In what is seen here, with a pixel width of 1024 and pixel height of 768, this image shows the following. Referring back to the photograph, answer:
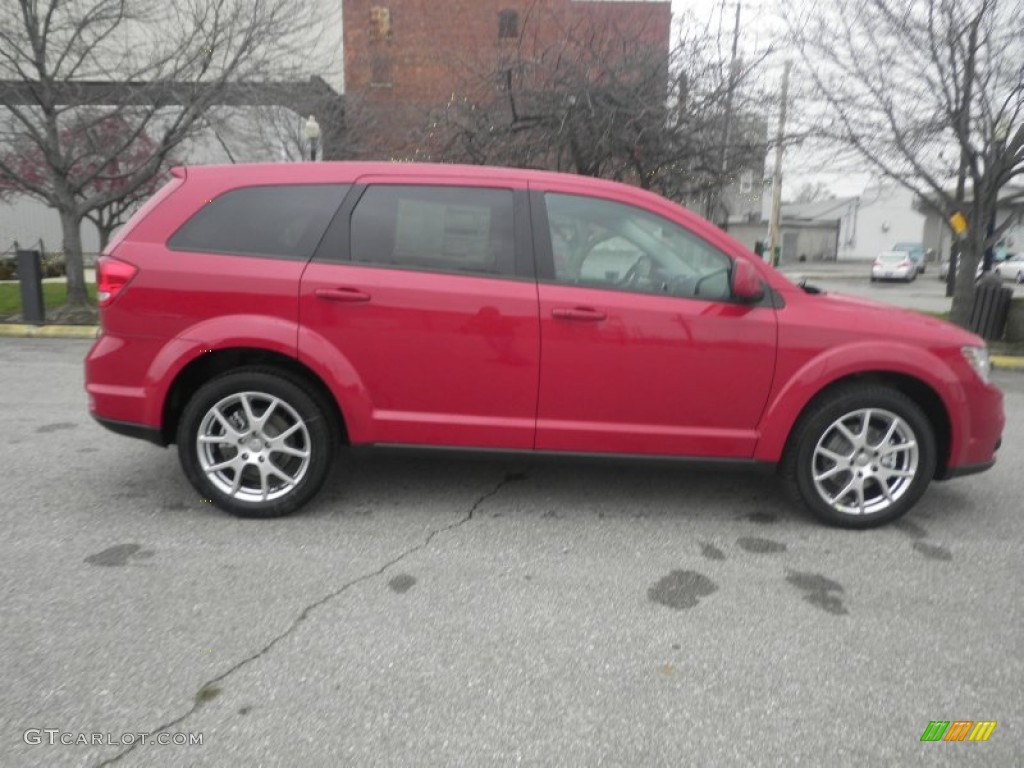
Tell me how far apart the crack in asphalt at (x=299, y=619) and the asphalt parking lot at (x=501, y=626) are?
1 centimetres

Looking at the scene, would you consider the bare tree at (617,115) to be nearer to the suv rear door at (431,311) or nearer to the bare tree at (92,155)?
the bare tree at (92,155)

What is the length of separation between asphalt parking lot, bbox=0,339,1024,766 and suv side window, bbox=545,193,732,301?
1.27 metres

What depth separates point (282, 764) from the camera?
6.89ft

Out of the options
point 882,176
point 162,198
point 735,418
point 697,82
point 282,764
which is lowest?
point 282,764

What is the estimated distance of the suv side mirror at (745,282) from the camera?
3.55 metres

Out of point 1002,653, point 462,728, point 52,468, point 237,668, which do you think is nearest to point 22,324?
point 52,468

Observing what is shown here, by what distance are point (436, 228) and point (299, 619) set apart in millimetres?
1983

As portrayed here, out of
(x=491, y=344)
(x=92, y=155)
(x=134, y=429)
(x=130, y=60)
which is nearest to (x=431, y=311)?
(x=491, y=344)

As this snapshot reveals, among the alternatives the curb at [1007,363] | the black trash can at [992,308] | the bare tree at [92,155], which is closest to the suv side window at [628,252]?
the curb at [1007,363]

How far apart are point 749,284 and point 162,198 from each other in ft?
9.95

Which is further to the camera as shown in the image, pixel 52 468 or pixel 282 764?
pixel 52 468

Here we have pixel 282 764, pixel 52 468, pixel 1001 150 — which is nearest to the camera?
pixel 282 764

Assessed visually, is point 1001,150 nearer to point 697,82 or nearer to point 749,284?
point 697,82

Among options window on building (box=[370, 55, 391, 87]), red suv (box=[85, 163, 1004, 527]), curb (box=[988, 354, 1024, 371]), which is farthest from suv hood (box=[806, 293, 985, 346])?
window on building (box=[370, 55, 391, 87])
